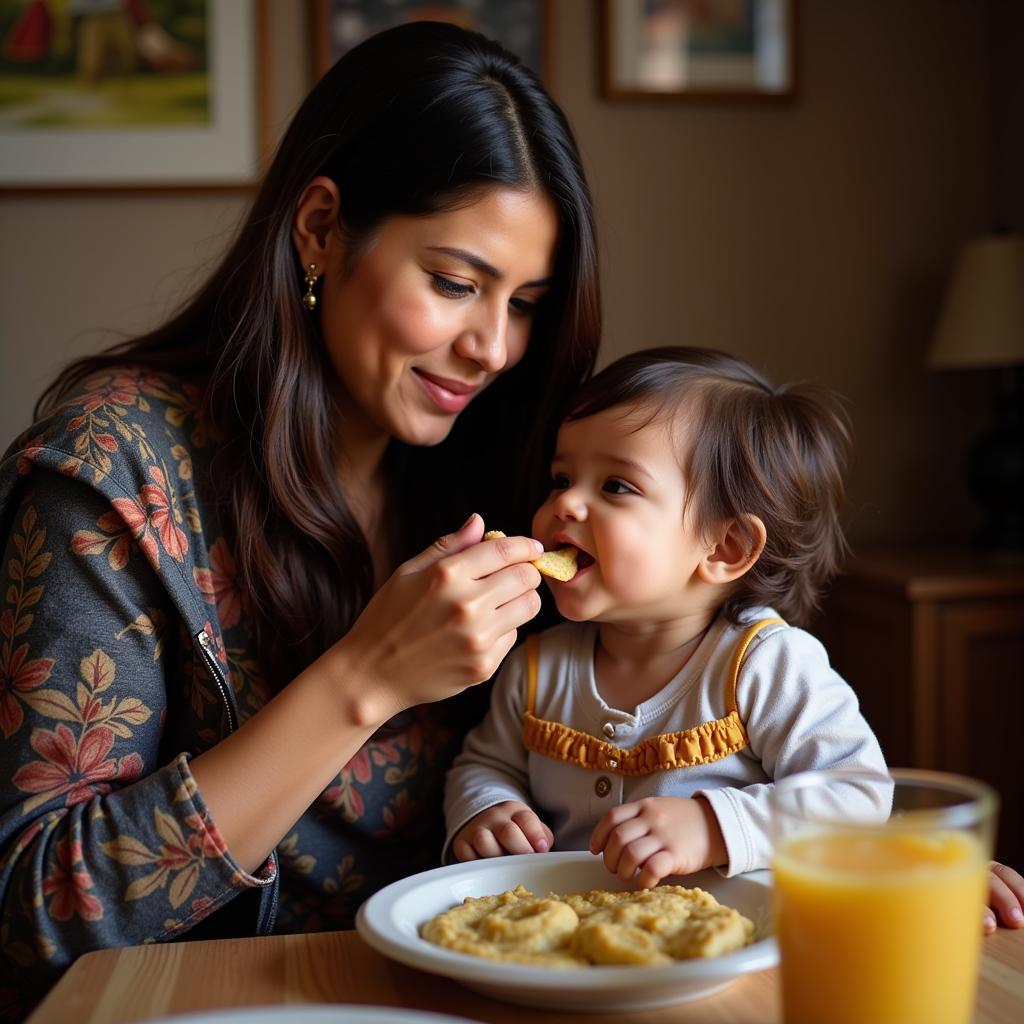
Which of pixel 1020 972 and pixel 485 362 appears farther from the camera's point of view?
pixel 485 362

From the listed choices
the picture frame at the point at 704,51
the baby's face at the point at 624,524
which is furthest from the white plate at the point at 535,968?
the picture frame at the point at 704,51

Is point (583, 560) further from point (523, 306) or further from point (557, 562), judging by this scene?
point (523, 306)

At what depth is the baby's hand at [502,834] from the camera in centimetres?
135

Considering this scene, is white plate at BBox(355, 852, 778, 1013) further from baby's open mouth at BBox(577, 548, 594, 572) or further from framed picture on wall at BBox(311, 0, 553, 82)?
framed picture on wall at BBox(311, 0, 553, 82)

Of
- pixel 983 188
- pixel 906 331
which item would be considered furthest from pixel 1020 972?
pixel 983 188

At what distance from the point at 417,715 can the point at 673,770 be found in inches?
16.2

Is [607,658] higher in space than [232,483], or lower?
lower

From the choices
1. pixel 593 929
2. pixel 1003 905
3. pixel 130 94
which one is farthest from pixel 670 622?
pixel 130 94

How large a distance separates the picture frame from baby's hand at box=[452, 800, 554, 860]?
2.74 m

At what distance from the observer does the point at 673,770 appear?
1.42 m

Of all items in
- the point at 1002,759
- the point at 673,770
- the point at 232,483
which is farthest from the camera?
the point at 1002,759

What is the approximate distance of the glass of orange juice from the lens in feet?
2.44

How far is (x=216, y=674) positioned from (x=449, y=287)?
0.56 meters

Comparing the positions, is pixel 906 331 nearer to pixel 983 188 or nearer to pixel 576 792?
pixel 983 188
